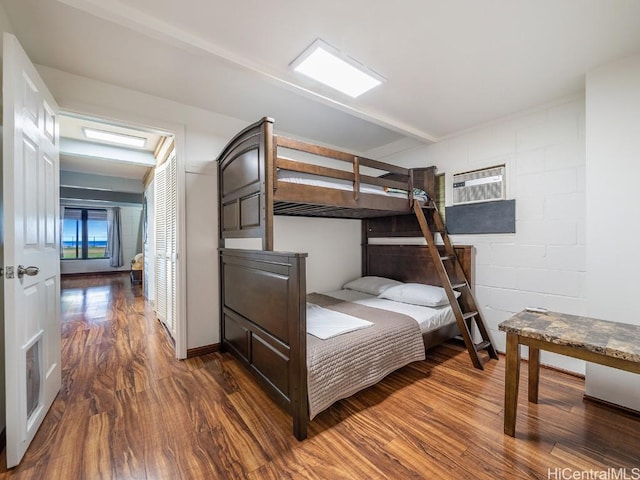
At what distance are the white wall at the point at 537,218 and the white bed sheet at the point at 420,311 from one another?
0.48m

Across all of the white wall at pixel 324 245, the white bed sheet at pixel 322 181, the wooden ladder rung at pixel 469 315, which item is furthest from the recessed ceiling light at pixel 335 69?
the wooden ladder rung at pixel 469 315

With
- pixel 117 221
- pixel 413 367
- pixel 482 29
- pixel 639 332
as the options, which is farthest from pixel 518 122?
pixel 117 221

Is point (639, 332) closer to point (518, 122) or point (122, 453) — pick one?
point (518, 122)

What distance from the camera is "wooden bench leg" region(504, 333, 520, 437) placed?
1.56m

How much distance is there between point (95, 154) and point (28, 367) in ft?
10.5

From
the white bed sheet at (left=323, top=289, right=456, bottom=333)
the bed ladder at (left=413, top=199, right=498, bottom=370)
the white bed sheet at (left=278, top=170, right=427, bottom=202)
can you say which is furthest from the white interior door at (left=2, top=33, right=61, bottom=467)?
the bed ladder at (left=413, top=199, right=498, bottom=370)

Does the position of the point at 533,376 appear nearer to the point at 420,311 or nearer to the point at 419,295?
the point at 420,311

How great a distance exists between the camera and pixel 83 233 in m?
8.38

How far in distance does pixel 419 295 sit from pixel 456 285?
371 millimetres

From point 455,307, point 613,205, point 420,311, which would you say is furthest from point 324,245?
point 613,205

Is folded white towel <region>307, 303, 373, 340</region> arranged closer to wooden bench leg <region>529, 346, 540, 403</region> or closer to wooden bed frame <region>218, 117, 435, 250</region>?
wooden bed frame <region>218, 117, 435, 250</region>

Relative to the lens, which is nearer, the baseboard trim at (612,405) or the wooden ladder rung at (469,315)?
the baseboard trim at (612,405)

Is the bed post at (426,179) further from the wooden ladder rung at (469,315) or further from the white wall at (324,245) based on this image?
the wooden ladder rung at (469,315)

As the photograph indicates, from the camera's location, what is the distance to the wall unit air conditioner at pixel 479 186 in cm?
264
